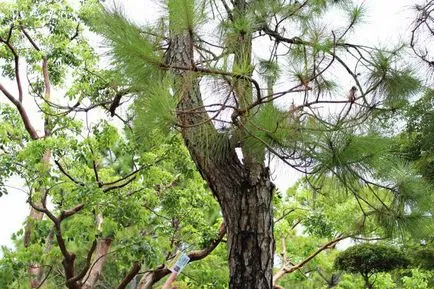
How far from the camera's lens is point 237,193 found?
245cm

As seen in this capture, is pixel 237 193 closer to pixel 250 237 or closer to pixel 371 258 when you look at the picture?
pixel 250 237

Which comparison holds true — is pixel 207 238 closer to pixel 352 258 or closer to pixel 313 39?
pixel 352 258

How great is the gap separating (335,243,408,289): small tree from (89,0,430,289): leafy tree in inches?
131

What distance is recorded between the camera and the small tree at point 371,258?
19.3 feet

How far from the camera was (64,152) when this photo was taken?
4539 mm

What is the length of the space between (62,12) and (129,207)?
2.72 metres

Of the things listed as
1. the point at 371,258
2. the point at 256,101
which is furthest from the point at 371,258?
the point at 256,101

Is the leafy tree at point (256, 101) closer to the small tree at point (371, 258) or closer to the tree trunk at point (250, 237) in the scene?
the tree trunk at point (250, 237)

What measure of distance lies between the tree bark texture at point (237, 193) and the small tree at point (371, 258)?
3.75 meters

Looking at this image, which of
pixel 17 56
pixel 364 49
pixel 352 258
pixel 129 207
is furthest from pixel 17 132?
pixel 364 49

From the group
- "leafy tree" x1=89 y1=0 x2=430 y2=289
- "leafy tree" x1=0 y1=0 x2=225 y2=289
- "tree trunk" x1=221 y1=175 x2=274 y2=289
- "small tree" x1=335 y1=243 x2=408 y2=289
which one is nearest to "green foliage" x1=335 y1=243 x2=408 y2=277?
"small tree" x1=335 y1=243 x2=408 y2=289

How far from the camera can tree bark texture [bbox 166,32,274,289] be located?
2.33 m

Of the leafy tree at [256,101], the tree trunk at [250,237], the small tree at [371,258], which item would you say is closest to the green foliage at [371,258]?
the small tree at [371,258]

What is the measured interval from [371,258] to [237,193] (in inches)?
153
